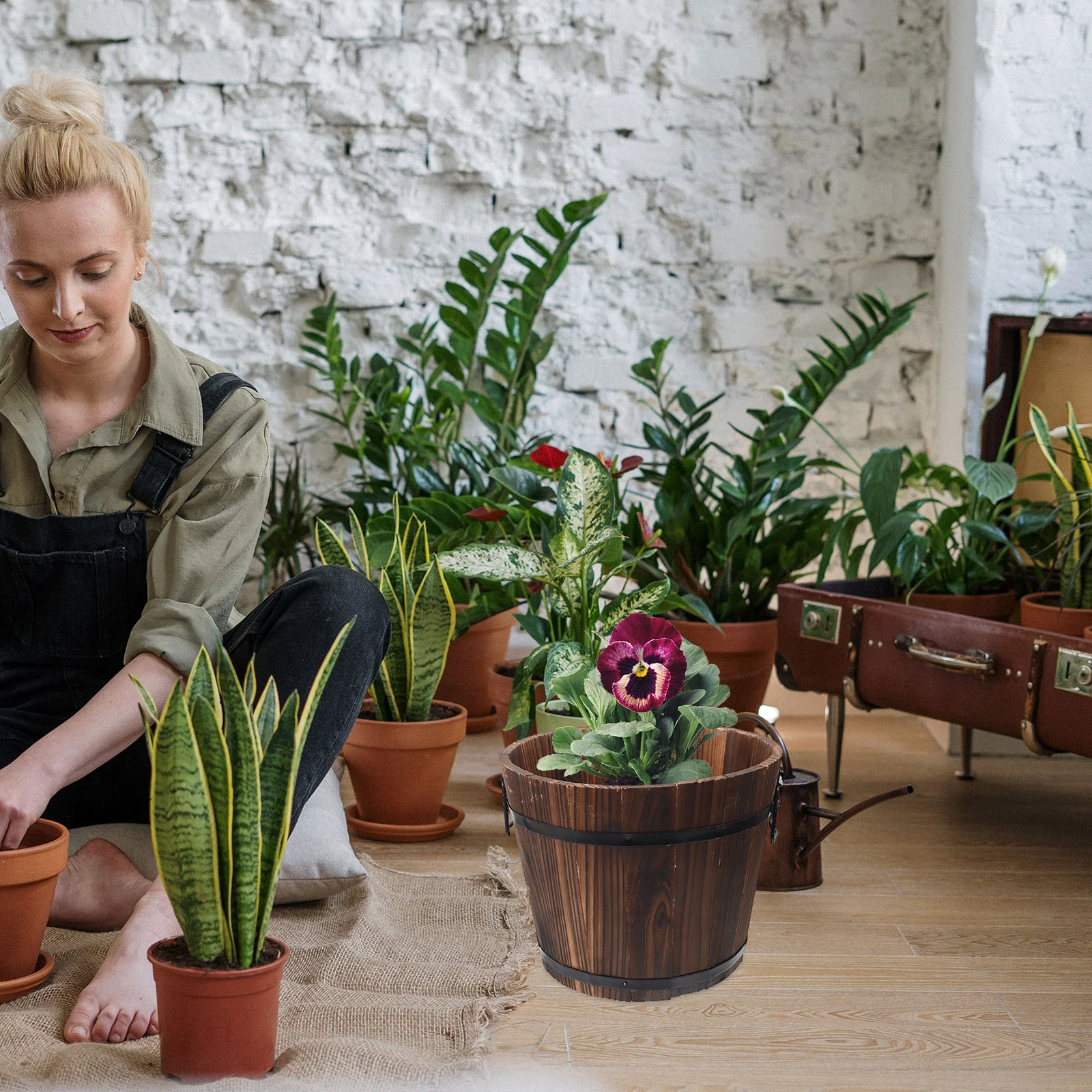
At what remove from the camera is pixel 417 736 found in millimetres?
1960

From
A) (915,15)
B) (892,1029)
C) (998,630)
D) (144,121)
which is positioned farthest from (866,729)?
(144,121)

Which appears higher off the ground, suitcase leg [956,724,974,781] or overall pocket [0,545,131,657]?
overall pocket [0,545,131,657]

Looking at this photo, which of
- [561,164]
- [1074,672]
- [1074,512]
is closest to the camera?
[1074,672]

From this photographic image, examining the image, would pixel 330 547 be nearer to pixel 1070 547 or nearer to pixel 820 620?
pixel 820 620

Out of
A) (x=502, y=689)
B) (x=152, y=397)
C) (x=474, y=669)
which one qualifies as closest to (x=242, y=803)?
(x=152, y=397)

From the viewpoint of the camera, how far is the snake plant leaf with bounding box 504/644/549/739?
6.09 ft

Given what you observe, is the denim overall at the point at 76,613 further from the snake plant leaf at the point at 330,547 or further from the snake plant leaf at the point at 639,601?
the snake plant leaf at the point at 639,601

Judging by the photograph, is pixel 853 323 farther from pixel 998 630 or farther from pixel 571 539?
pixel 571 539

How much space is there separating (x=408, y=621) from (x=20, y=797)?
0.76 meters

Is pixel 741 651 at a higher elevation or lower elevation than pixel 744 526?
lower

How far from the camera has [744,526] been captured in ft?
7.48

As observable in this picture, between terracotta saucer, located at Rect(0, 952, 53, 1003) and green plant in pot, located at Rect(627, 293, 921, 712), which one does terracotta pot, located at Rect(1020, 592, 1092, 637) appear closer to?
green plant in pot, located at Rect(627, 293, 921, 712)

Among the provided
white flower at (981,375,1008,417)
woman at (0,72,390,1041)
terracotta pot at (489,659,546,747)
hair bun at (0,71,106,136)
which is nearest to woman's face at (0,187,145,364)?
woman at (0,72,390,1041)

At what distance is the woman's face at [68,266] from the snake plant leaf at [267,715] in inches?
22.9
